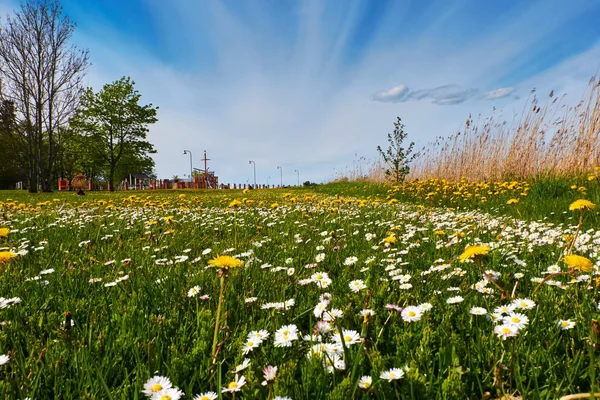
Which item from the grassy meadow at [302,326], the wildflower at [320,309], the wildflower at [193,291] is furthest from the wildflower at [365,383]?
the wildflower at [193,291]

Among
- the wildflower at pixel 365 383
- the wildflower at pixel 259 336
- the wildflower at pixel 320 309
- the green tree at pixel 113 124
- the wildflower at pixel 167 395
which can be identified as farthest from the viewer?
the green tree at pixel 113 124

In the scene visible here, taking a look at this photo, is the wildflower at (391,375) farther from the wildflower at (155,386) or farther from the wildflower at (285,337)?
the wildflower at (155,386)

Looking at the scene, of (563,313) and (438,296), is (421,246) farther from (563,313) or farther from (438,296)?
(563,313)

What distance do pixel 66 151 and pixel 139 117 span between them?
763cm

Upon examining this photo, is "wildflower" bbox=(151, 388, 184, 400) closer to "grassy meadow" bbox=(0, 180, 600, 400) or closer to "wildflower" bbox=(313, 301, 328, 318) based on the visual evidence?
"grassy meadow" bbox=(0, 180, 600, 400)

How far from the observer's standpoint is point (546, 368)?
48.4 inches

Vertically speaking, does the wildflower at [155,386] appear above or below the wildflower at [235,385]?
above

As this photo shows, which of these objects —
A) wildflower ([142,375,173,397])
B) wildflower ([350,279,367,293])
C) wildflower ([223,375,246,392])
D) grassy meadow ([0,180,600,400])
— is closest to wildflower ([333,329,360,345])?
grassy meadow ([0,180,600,400])

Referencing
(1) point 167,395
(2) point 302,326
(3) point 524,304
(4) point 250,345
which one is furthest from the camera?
(2) point 302,326

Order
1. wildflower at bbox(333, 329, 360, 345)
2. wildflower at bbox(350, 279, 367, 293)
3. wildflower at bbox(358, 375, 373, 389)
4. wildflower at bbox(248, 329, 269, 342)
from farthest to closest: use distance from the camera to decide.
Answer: wildflower at bbox(350, 279, 367, 293)
wildflower at bbox(248, 329, 269, 342)
wildflower at bbox(333, 329, 360, 345)
wildflower at bbox(358, 375, 373, 389)

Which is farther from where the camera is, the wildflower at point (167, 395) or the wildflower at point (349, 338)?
the wildflower at point (349, 338)

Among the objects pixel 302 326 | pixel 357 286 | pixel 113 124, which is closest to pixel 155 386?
pixel 302 326

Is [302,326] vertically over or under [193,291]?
under

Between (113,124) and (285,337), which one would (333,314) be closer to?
(285,337)
